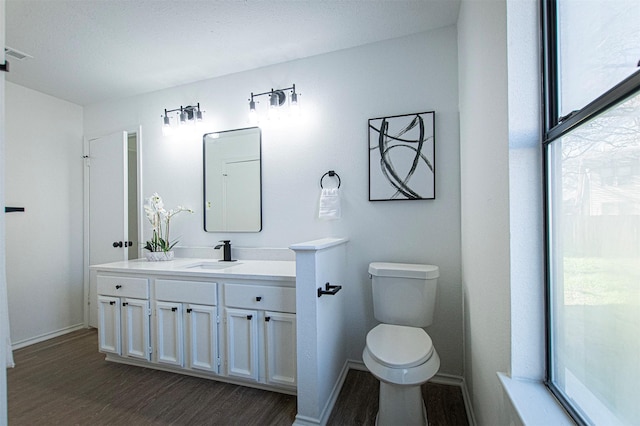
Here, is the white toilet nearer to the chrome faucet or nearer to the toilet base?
the toilet base

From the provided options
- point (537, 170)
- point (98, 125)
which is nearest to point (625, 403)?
point (537, 170)

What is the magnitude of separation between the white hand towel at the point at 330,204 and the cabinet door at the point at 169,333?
4.04ft

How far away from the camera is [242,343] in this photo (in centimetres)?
182

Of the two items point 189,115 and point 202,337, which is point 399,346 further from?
point 189,115

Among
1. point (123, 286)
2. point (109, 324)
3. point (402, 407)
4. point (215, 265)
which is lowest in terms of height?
point (402, 407)

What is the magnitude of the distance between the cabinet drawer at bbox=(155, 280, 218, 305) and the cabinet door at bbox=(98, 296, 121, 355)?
1.51 ft

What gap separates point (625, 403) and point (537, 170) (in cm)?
59

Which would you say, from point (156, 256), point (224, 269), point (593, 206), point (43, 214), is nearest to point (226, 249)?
point (224, 269)

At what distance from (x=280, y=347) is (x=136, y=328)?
121 centimetres

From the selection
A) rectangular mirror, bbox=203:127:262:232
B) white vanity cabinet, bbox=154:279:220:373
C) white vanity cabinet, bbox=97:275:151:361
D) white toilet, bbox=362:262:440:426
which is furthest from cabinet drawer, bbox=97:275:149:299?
white toilet, bbox=362:262:440:426

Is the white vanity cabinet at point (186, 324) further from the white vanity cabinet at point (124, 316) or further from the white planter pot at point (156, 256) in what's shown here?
the white planter pot at point (156, 256)

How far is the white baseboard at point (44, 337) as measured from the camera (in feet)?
8.39

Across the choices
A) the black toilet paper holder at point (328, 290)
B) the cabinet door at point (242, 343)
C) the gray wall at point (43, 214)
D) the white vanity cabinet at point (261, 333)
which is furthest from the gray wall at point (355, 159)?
the gray wall at point (43, 214)

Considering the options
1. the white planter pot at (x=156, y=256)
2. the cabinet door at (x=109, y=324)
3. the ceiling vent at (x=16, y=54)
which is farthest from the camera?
the white planter pot at (x=156, y=256)
